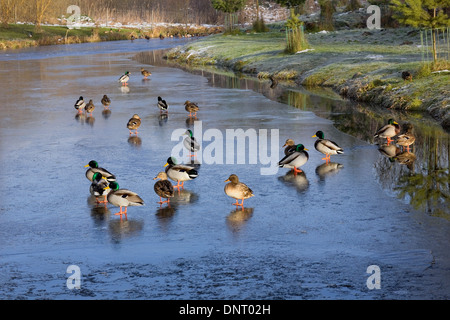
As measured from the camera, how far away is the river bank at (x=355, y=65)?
23.4 metres

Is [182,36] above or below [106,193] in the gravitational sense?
above

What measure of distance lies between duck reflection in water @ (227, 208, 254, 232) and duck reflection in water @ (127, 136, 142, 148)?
6652mm

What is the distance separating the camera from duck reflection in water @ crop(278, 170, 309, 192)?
44.5 feet

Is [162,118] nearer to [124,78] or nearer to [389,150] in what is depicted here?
[389,150]

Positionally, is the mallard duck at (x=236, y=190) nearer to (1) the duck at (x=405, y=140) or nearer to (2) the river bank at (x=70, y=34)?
(1) the duck at (x=405, y=140)

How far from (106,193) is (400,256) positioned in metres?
5.60

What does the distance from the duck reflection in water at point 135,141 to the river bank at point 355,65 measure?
29.0ft

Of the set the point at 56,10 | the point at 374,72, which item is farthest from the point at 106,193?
the point at 56,10

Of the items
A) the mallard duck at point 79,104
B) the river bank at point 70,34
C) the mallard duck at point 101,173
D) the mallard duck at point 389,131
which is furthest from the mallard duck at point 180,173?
the river bank at point 70,34

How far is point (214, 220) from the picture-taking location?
11.4 m

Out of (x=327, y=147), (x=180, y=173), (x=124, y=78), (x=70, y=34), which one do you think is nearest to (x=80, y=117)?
(x=124, y=78)

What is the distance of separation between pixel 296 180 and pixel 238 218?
2.91 meters

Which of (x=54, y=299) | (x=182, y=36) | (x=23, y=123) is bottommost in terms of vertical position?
(x=54, y=299)

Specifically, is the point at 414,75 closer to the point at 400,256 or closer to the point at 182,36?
the point at 400,256
